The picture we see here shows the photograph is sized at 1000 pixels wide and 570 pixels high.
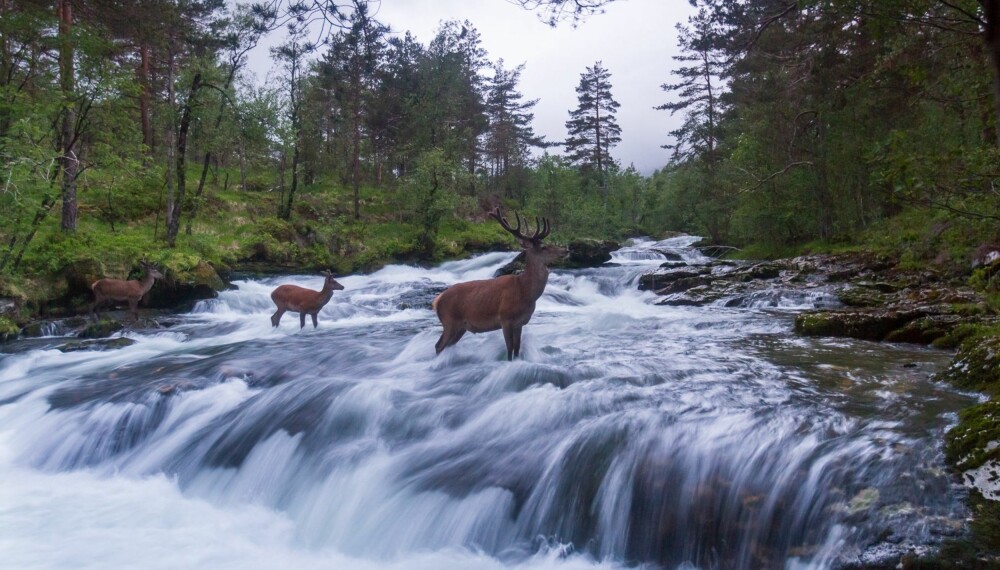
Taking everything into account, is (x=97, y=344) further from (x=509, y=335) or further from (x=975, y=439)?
(x=975, y=439)

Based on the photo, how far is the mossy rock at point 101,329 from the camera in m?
13.6

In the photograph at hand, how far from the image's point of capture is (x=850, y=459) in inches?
171

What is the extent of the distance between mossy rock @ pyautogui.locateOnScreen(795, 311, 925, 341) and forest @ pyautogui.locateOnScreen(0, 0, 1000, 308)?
1.50 m

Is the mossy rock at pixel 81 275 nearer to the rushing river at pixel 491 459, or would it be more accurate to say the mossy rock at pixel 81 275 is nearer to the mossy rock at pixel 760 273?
the rushing river at pixel 491 459

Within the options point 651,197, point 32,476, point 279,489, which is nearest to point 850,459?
point 279,489

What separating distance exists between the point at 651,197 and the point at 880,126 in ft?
143

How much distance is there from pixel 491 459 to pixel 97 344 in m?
10.8

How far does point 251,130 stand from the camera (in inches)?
891

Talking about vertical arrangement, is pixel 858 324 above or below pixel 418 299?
A: above

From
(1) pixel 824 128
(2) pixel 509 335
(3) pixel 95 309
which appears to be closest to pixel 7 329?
(3) pixel 95 309

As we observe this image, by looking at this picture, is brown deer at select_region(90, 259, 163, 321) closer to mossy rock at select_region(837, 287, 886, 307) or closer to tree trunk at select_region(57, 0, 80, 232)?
tree trunk at select_region(57, 0, 80, 232)

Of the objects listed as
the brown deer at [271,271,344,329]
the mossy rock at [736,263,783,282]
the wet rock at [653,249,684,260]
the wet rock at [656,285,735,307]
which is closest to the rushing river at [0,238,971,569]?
the brown deer at [271,271,344,329]

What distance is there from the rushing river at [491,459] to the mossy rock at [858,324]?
0.62 m

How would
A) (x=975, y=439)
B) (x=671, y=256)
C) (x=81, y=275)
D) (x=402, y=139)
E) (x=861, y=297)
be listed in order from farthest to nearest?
(x=402, y=139)
(x=671, y=256)
(x=81, y=275)
(x=861, y=297)
(x=975, y=439)
